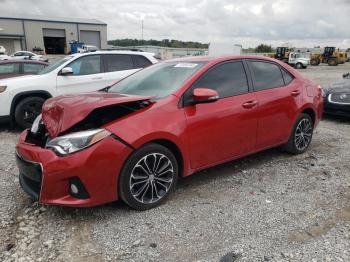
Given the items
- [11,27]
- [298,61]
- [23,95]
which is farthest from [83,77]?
[11,27]

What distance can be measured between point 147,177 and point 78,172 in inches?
29.3

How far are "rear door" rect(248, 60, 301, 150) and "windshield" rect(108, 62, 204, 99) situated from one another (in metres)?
0.99

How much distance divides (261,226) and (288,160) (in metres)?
2.17

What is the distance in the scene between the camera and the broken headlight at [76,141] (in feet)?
10.5

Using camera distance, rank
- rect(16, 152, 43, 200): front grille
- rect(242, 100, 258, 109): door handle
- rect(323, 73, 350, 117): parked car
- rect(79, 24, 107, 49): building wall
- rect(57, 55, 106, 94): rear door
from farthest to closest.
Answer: rect(79, 24, 107, 49): building wall < rect(323, 73, 350, 117): parked car < rect(57, 55, 106, 94): rear door < rect(242, 100, 258, 109): door handle < rect(16, 152, 43, 200): front grille

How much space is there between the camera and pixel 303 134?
549 cm

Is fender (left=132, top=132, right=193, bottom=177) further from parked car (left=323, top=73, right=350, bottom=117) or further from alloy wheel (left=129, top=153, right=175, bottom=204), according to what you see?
parked car (left=323, top=73, right=350, bottom=117)

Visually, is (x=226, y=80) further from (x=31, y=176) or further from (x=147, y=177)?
(x=31, y=176)

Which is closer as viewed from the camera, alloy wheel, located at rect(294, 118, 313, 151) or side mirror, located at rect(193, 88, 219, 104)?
side mirror, located at rect(193, 88, 219, 104)

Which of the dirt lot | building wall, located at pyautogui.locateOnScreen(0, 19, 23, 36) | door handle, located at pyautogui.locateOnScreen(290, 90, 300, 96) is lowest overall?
the dirt lot

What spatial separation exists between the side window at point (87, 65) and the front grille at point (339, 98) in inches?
220

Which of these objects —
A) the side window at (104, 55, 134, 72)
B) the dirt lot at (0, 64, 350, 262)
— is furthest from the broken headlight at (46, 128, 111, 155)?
the side window at (104, 55, 134, 72)

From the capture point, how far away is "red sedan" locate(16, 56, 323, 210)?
3.24 metres

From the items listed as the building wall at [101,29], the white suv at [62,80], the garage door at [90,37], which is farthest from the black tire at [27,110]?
the garage door at [90,37]
